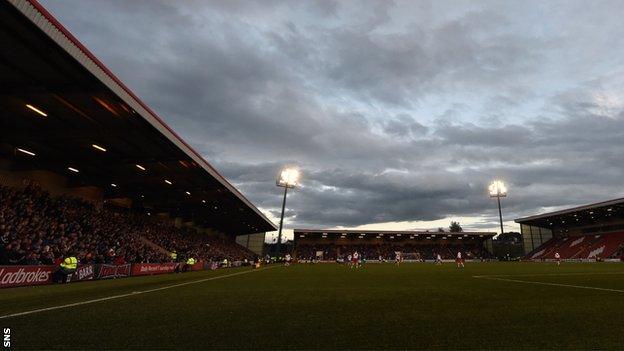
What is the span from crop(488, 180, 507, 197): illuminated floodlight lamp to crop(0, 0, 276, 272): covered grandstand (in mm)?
52775

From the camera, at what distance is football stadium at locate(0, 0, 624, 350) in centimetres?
443

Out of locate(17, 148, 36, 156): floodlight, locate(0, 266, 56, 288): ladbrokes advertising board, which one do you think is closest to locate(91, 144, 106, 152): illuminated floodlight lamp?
locate(17, 148, 36, 156): floodlight

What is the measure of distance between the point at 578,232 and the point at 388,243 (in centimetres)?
3607

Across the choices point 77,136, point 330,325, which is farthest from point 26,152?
point 330,325

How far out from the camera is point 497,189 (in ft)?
221

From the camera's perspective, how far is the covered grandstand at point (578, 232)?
5212 centimetres

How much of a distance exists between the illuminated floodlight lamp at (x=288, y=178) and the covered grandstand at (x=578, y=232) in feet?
146

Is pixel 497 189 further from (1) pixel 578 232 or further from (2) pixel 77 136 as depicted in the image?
(2) pixel 77 136

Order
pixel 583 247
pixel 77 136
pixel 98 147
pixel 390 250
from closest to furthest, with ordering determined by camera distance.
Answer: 1. pixel 77 136
2. pixel 98 147
3. pixel 583 247
4. pixel 390 250

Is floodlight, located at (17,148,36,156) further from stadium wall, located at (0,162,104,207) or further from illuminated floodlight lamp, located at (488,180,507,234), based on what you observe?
illuminated floodlight lamp, located at (488,180,507,234)

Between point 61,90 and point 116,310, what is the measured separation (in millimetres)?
10567

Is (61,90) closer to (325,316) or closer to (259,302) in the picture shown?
(259,302)

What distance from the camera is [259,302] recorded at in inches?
301

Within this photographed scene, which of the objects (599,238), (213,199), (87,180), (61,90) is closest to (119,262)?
(87,180)
